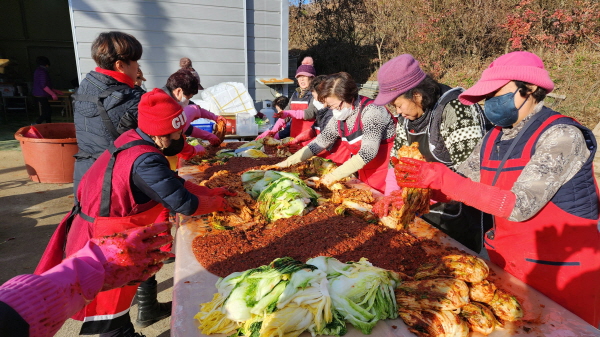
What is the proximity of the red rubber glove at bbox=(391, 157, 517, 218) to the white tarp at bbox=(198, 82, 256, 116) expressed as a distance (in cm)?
747

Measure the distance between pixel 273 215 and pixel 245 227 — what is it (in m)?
0.26

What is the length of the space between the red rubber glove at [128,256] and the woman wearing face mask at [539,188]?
5.19 feet

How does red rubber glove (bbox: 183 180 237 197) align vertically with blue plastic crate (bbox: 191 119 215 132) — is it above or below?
below

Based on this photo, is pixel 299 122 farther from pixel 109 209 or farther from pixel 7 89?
pixel 7 89

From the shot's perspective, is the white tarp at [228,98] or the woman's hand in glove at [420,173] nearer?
the woman's hand in glove at [420,173]

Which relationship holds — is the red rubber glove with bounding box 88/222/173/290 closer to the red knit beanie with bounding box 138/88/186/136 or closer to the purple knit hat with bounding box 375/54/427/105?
the red knit beanie with bounding box 138/88/186/136

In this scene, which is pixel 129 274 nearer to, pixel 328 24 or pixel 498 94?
pixel 498 94

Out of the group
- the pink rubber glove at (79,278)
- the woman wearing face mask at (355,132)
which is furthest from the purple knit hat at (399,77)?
the pink rubber glove at (79,278)

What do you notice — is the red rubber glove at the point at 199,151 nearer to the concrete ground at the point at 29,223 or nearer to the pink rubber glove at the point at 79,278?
the concrete ground at the point at 29,223

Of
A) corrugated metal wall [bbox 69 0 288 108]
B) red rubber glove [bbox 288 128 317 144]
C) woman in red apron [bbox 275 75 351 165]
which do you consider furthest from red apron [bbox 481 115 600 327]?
corrugated metal wall [bbox 69 0 288 108]

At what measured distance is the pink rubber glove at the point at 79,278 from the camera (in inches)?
46.3

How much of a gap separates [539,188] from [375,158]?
2088mm

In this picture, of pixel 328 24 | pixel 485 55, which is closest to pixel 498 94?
pixel 485 55

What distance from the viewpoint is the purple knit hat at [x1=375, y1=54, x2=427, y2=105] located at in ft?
8.38
